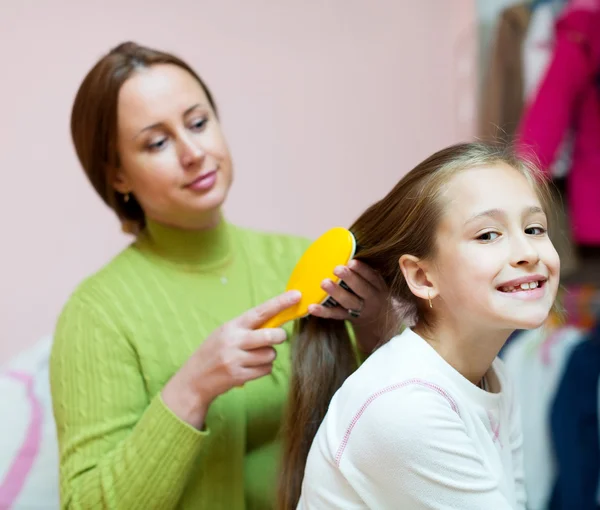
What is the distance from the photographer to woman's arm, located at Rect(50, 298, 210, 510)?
844 millimetres

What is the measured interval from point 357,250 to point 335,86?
1122 millimetres

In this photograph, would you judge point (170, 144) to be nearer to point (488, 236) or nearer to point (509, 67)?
point (488, 236)

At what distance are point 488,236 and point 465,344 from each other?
0.39 feet

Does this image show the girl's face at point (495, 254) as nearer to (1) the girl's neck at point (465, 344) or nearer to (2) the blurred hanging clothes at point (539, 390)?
(1) the girl's neck at point (465, 344)

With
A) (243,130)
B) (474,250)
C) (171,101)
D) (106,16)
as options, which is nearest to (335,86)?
(243,130)

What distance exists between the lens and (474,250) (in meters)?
0.70

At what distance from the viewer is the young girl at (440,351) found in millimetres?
672

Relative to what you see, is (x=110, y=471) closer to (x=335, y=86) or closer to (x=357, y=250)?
(x=357, y=250)

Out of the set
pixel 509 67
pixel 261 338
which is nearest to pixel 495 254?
pixel 261 338

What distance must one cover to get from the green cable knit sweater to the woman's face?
94mm

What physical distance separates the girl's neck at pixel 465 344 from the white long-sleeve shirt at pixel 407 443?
0.03 metres

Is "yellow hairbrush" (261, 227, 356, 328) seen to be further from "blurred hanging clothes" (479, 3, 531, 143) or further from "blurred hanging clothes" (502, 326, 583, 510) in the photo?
"blurred hanging clothes" (479, 3, 531, 143)

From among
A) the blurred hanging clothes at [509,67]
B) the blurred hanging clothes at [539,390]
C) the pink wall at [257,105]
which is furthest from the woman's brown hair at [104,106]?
the blurred hanging clothes at [509,67]

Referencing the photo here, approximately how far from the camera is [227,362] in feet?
2.68
